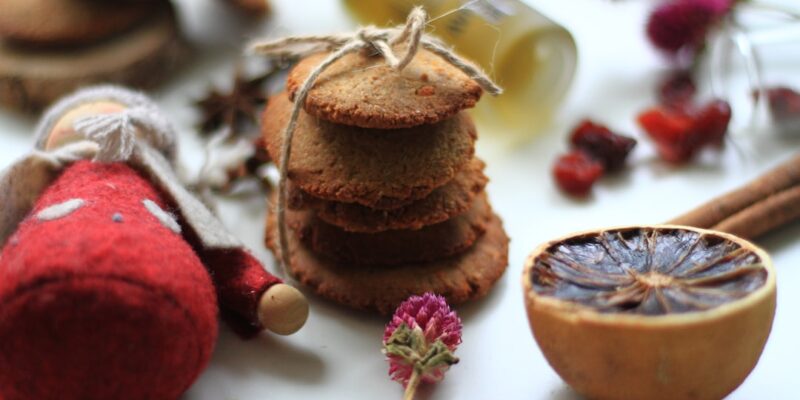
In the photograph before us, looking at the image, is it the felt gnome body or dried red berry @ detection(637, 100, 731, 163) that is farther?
dried red berry @ detection(637, 100, 731, 163)

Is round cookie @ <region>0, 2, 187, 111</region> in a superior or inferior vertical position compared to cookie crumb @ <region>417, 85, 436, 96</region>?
inferior

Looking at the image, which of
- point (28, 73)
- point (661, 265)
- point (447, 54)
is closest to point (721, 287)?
point (661, 265)

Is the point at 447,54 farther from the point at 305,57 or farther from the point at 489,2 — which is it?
the point at 489,2

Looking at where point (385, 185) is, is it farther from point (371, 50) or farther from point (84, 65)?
point (84, 65)

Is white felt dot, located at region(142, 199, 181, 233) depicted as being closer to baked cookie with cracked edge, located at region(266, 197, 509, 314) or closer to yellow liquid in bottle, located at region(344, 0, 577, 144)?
baked cookie with cracked edge, located at region(266, 197, 509, 314)

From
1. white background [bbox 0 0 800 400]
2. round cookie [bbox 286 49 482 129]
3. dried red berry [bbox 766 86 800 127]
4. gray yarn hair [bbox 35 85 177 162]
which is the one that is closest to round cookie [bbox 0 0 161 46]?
white background [bbox 0 0 800 400]
